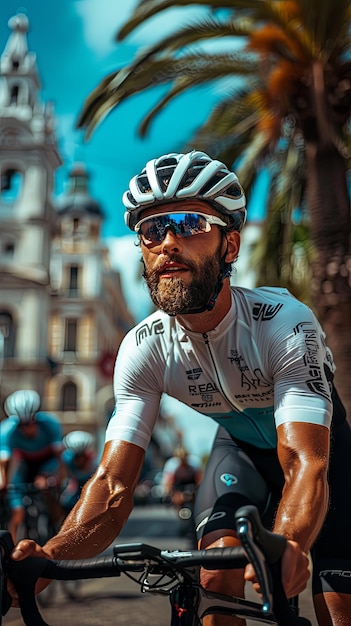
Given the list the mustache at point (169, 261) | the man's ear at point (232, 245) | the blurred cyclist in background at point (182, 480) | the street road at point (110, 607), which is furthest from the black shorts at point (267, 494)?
the blurred cyclist in background at point (182, 480)

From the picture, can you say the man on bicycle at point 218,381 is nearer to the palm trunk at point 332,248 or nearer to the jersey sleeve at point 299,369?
the jersey sleeve at point 299,369

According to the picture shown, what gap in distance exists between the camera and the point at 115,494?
8.75ft

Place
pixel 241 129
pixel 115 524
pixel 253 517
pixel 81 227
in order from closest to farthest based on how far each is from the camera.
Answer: pixel 253 517, pixel 115 524, pixel 241 129, pixel 81 227

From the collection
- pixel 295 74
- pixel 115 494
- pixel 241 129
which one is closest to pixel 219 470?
pixel 115 494

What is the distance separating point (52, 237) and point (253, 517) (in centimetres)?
5435

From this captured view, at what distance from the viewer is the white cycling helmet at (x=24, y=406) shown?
8.16m

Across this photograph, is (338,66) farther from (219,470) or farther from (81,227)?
(81,227)

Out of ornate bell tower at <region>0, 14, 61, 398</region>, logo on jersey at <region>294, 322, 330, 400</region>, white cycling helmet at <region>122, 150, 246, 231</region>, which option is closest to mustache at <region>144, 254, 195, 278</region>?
white cycling helmet at <region>122, 150, 246, 231</region>

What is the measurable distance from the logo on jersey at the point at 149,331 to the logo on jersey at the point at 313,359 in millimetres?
566

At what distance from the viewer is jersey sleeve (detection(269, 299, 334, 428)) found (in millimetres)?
2461

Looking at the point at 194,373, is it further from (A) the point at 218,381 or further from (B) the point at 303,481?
(B) the point at 303,481

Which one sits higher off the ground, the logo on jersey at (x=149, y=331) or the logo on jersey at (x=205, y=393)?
the logo on jersey at (x=149, y=331)

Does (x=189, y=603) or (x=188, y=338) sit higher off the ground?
(x=188, y=338)

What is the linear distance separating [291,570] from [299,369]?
35.3 inches
